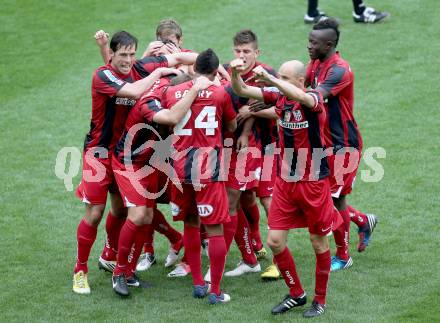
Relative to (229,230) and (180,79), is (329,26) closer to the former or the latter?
(180,79)

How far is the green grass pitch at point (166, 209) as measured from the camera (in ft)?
25.7

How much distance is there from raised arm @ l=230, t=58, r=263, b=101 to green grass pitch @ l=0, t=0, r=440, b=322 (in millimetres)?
1848

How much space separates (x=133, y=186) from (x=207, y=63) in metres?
1.32

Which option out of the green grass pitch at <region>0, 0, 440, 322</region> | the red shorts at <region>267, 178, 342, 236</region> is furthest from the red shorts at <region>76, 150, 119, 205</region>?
the red shorts at <region>267, 178, 342, 236</region>

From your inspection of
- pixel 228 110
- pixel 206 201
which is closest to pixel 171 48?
pixel 228 110

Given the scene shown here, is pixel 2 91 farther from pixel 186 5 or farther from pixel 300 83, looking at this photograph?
pixel 300 83

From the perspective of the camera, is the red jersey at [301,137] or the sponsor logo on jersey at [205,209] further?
the sponsor logo on jersey at [205,209]

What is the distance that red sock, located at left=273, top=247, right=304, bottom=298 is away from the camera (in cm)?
757

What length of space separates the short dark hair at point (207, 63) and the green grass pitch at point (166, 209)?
6.75ft

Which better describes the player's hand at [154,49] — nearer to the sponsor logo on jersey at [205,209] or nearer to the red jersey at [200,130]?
the red jersey at [200,130]

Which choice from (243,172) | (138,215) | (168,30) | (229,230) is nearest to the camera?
(138,215)

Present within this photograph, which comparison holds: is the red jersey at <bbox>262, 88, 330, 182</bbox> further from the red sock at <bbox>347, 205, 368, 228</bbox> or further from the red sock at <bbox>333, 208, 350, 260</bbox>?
the red sock at <bbox>347, 205, 368, 228</bbox>

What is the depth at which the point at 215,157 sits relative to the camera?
7.82 meters

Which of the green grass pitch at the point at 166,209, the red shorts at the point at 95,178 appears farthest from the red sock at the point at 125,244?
the red shorts at the point at 95,178
